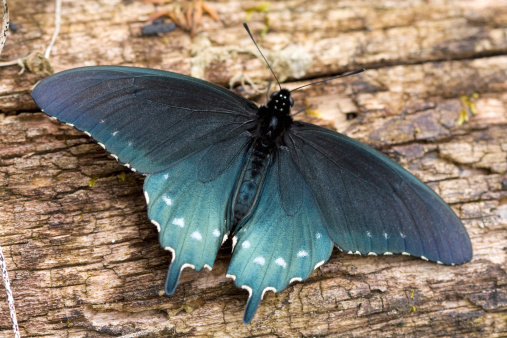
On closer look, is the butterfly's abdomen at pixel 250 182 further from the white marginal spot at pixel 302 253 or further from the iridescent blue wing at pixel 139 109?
the white marginal spot at pixel 302 253

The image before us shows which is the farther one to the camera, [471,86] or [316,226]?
[471,86]

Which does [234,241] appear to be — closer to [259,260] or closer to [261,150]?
[259,260]

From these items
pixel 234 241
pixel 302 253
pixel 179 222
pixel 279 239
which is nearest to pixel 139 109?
pixel 179 222

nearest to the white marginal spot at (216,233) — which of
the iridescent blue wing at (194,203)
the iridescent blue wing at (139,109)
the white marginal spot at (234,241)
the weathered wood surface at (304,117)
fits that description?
the iridescent blue wing at (194,203)

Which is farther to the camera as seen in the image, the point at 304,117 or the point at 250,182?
the point at 304,117

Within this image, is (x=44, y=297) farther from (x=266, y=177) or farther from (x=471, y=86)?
(x=471, y=86)

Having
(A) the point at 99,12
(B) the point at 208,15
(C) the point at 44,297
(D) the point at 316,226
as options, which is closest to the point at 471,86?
(D) the point at 316,226

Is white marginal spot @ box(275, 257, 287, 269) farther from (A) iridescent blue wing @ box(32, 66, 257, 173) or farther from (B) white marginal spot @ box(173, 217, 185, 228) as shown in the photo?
(A) iridescent blue wing @ box(32, 66, 257, 173)

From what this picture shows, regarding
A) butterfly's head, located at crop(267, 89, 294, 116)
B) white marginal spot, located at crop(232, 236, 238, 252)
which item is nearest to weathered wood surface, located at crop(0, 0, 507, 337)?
white marginal spot, located at crop(232, 236, 238, 252)

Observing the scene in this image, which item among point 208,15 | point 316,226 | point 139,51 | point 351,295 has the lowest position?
point 351,295
